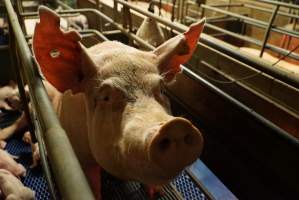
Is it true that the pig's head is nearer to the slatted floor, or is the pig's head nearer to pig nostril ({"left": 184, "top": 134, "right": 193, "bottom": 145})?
pig nostril ({"left": 184, "top": 134, "right": 193, "bottom": 145})

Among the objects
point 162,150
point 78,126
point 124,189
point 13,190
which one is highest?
point 162,150

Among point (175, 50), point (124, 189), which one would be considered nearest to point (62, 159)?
point (175, 50)

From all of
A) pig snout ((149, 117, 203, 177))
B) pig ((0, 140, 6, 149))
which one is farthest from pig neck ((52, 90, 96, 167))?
pig ((0, 140, 6, 149))

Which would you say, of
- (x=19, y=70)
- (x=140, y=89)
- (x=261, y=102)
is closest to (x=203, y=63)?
(x=261, y=102)

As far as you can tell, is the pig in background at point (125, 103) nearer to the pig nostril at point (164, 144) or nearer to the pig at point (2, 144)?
the pig nostril at point (164, 144)

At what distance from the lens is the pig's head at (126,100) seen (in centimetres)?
109

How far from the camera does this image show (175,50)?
159cm

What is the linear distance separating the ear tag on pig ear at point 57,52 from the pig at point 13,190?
0.93 metres

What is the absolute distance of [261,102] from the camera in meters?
2.65

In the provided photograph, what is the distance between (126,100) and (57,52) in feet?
1.41

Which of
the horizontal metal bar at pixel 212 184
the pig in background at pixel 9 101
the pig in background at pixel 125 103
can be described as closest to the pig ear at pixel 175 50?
the pig in background at pixel 125 103

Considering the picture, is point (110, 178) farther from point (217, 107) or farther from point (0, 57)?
point (0, 57)

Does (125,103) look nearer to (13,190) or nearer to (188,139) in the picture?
(188,139)

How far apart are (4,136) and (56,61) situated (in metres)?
1.83
